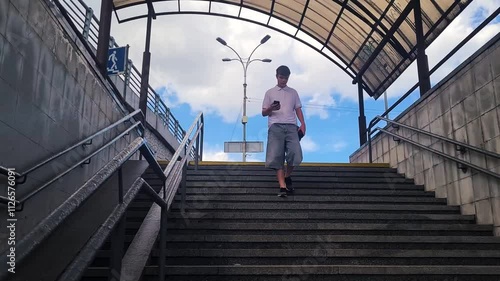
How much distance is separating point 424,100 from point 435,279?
11.0 ft

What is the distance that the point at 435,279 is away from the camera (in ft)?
10.4

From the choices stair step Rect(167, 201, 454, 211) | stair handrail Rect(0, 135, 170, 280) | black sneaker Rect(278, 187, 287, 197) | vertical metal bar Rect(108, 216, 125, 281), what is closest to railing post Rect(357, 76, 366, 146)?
stair step Rect(167, 201, 454, 211)

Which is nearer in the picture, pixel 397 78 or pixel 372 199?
pixel 372 199

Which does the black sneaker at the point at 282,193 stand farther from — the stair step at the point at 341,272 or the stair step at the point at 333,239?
the stair step at the point at 341,272

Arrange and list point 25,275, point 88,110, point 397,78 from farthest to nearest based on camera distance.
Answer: point 397,78, point 88,110, point 25,275

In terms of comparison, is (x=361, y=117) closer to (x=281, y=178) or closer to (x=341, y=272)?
(x=281, y=178)

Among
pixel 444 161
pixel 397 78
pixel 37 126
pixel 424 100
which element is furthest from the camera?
pixel 397 78

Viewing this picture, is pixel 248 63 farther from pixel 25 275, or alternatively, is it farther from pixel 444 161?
pixel 25 275

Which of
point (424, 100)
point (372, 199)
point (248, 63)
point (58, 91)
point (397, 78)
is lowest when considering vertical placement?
point (372, 199)

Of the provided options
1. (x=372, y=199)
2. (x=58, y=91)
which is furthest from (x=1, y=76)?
(x=372, y=199)

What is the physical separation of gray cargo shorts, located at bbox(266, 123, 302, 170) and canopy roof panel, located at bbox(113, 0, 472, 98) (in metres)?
3.52

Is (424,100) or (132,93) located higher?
(132,93)

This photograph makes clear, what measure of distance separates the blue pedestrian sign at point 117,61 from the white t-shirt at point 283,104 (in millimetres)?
3067

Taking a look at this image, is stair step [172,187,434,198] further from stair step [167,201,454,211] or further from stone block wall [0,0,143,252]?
stone block wall [0,0,143,252]
